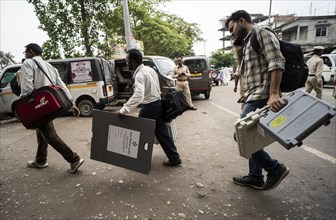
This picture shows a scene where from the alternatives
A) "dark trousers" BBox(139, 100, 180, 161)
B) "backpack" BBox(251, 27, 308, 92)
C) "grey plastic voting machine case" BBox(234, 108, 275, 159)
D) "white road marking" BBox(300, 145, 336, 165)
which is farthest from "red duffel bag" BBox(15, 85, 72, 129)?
"white road marking" BBox(300, 145, 336, 165)

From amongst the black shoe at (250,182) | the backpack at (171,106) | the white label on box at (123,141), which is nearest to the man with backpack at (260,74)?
the black shoe at (250,182)

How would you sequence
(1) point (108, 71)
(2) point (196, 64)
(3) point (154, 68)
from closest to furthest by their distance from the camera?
(3) point (154, 68), (1) point (108, 71), (2) point (196, 64)

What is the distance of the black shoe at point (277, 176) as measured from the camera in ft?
7.61

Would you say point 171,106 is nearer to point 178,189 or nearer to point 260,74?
point 178,189

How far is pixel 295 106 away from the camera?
164cm

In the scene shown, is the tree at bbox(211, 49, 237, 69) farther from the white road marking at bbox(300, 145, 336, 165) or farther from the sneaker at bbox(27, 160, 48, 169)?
the sneaker at bbox(27, 160, 48, 169)

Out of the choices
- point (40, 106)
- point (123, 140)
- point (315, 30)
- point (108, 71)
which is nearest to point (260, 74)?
point (123, 140)

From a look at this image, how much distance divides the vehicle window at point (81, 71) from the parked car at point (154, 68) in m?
1.29

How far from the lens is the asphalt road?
2195 mm

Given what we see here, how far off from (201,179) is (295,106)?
1639 mm

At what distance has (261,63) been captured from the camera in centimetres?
205

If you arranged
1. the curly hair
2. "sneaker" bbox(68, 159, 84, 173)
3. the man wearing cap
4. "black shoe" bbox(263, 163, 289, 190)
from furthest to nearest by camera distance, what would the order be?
the man wearing cap → "sneaker" bbox(68, 159, 84, 173) → "black shoe" bbox(263, 163, 289, 190) → the curly hair

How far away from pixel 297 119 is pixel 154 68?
21.3 feet

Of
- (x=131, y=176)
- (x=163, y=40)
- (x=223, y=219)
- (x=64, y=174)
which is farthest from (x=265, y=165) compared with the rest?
(x=163, y=40)
